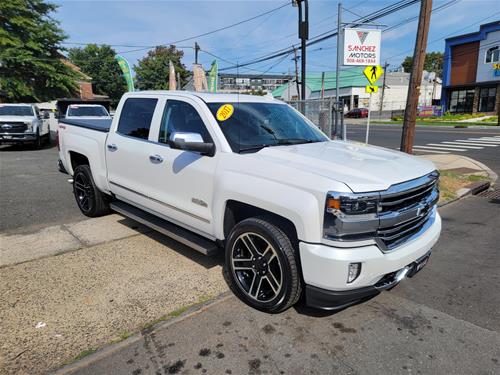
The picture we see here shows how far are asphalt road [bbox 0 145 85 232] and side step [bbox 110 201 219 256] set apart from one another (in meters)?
1.57

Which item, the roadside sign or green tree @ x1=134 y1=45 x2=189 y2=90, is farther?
green tree @ x1=134 y1=45 x2=189 y2=90

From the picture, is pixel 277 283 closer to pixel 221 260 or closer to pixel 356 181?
pixel 356 181

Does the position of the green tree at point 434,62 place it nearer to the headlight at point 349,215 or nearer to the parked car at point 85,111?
the parked car at point 85,111

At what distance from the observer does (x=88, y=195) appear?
592 centimetres

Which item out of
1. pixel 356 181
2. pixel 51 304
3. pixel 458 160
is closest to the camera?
pixel 356 181

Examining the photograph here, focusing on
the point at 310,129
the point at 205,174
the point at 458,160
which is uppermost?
the point at 310,129

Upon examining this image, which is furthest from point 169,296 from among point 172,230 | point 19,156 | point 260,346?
point 19,156

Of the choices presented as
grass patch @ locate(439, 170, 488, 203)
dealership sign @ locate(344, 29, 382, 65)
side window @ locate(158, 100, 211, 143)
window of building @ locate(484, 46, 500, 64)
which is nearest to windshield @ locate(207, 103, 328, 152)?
side window @ locate(158, 100, 211, 143)

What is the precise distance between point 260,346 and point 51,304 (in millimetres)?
1994

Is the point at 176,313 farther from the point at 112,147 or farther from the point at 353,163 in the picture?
the point at 112,147

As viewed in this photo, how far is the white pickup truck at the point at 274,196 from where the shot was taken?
9.14 ft

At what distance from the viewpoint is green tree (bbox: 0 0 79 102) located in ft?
88.7

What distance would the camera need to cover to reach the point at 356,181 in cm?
282

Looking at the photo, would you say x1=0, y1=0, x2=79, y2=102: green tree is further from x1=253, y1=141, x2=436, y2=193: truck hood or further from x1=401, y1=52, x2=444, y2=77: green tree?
x1=401, y1=52, x2=444, y2=77: green tree
